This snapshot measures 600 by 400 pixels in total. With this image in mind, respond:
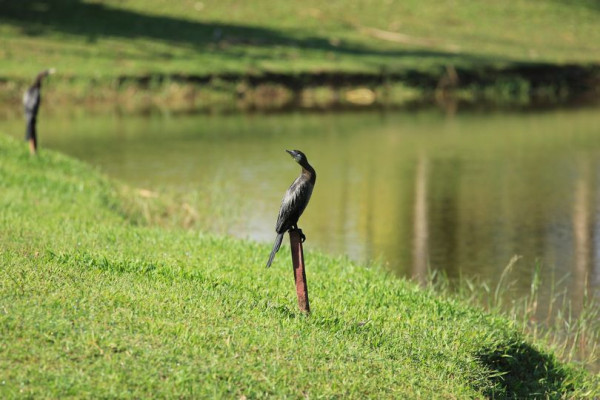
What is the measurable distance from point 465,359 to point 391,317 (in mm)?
760

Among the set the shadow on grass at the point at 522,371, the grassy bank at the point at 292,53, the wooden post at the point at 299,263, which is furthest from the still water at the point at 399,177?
the wooden post at the point at 299,263

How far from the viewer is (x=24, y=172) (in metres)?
15.0

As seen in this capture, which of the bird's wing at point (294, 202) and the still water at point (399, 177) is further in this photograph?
the still water at point (399, 177)

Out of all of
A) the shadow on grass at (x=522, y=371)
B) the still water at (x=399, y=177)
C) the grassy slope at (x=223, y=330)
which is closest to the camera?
the grassy slope at (x=223, y=330)

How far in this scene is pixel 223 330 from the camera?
7.20 meters

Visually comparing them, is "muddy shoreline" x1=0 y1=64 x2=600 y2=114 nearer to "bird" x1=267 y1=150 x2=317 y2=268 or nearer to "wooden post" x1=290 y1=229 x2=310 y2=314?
"wooden post" x1=290 y1=229 x2=310 y2=314

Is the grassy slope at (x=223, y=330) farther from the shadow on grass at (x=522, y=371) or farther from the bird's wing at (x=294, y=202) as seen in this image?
the bird's wing at (x=294, y=202)

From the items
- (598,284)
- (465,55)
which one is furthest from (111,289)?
(465,55)

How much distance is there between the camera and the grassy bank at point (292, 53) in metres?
32.6

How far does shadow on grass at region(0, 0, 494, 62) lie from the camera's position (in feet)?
125

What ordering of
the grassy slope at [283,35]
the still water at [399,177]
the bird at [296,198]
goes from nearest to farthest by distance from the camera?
the bird at [296,198]
the still water at [399,177]
the grassy slope at [283,35]

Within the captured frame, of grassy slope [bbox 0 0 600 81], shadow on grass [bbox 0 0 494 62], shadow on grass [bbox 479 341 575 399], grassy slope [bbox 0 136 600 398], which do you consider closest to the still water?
shadow on grass [bbox 479 341 575 399]

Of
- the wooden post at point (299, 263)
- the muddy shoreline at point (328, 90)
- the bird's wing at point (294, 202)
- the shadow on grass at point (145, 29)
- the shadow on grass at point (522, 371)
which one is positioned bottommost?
the muddy shoreline at point (328, 90)

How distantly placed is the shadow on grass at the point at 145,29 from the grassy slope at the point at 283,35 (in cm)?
5
